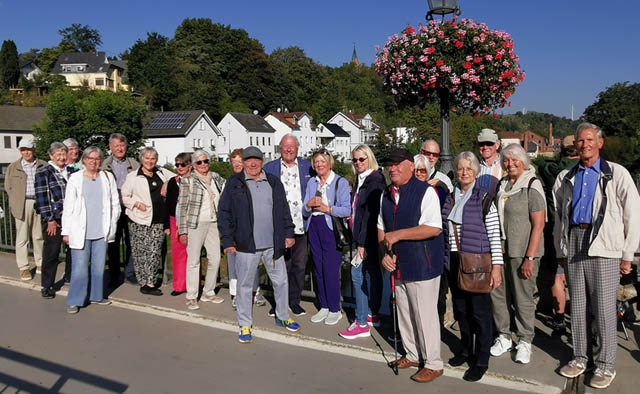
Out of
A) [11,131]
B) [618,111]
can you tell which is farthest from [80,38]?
[618,111]

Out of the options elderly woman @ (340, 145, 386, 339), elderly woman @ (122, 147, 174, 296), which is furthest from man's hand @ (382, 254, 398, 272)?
elderly woman @ (122, 147, 174, 296)

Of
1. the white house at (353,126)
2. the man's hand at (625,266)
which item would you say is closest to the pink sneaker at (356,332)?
the man's hand at (625,266)

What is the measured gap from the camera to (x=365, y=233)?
5160 mm

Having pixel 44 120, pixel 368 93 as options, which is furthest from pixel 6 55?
pixel 368 93

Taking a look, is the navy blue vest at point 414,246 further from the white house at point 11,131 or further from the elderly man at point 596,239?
the white house at point 11,131

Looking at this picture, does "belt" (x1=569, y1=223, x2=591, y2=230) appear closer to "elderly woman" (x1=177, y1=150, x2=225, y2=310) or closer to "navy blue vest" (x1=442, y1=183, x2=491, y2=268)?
"navy blue vest" (x1=442, y1=183, x2=491, y2=268)

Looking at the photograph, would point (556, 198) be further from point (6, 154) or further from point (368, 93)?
point (368, 93)

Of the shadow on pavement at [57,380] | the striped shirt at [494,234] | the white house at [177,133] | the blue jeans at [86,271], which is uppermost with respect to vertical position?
the white house at [177,133]

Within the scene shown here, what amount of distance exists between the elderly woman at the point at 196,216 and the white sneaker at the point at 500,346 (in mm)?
3424

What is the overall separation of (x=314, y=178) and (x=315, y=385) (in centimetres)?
229

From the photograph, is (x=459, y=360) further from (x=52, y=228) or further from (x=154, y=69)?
(x=154, y=69)

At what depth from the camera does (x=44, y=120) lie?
52.0 metres

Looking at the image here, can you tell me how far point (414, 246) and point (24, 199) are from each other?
6.19 m

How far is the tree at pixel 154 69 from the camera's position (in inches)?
3243
